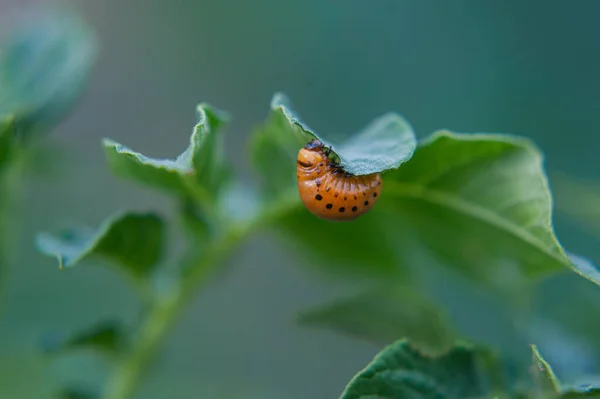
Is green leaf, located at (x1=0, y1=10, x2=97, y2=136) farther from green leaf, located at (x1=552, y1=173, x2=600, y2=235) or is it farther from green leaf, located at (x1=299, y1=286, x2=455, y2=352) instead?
green leaf, located at (x1=552, y1=173, x2=600, y2=235)

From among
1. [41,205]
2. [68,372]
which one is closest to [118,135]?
[41,205]

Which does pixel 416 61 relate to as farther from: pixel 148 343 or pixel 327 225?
pixel 148 343

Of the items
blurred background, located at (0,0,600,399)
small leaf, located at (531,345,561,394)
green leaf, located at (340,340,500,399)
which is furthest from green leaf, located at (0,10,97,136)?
small leaf, located at (531,345,561,394)

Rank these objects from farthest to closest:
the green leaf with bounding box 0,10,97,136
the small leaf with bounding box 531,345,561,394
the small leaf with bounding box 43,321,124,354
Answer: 1. the green leaf with bounding box 0,10,97,136
2. the small leaf with bounding box 43,321,124,354
3. the small leaf with bounding box 531,345,561,394

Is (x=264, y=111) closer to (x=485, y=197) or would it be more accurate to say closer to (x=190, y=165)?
(x=485, y=197)

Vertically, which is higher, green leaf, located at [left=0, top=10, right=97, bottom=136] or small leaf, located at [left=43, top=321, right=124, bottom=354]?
green leaf, located at [left=0, top=10, right=97, bottom=136]

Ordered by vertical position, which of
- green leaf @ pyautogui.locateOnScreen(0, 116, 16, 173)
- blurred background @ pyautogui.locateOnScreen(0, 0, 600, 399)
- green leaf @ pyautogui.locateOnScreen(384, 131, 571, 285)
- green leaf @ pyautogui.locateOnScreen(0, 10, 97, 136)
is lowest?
green leaf @ pyautogui.locateOnScreen(0, 116, 16, 173)
